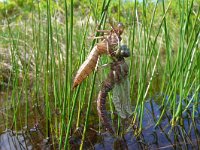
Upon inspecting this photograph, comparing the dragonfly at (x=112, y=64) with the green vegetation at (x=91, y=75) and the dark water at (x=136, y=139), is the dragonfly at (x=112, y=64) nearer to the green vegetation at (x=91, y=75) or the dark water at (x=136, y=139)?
the green vegetation at (x=91, y=75)

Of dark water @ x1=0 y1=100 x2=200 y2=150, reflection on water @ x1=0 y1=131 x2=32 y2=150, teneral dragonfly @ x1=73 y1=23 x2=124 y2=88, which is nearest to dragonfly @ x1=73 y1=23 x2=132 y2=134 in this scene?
Result: teneral dragonfly @ x1=73 y1=23 x2=124 y2=88

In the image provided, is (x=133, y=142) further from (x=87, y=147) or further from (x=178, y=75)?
(x=178, y=75)

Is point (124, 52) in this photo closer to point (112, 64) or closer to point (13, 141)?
point (112, 64)

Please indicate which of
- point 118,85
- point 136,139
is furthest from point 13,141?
point 118,85

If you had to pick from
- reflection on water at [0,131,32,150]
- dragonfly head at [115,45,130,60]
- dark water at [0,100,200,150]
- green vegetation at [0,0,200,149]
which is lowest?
reflection on water at [0,131,32,150]

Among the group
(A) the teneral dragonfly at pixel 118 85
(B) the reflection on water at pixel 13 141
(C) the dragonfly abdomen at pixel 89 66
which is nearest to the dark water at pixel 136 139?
(B) the reflection on water at pixel 13 141

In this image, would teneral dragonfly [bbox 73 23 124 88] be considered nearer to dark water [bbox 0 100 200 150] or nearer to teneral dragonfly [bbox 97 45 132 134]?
teneral dragonfly [bbox 97 45 132 134]

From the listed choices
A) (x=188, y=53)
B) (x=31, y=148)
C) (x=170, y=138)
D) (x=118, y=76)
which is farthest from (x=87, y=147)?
(x=118, y=76)

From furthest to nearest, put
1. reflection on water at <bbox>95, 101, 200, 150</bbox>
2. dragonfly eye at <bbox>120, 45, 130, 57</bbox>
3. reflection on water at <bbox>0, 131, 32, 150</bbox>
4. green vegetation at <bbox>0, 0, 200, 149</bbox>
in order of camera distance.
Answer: reflection on water at <bbox>0, 131, 32, 150</bbox>
reflection on water at <bbox>95, 101, 200, 150</bbox>
green vegetation at <bbox>0, 0, 200, 149</bbox>
dragonfly eye at <bbox>120, 45, 130, 57</bbox>
